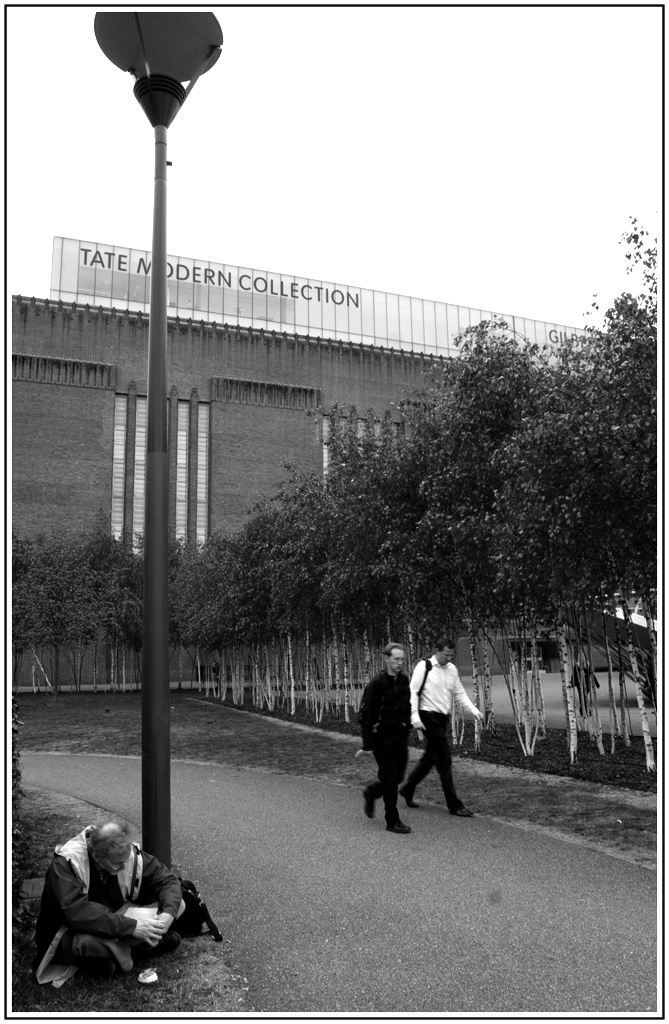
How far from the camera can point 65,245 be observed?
2357 inches

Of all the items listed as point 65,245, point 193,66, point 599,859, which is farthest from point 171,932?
point 65,245

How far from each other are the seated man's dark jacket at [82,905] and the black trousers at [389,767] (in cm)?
383

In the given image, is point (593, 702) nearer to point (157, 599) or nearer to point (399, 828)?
point (399, 828)

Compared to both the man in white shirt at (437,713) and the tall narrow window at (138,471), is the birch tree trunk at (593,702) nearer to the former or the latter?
the man in white shirt at (437,713)

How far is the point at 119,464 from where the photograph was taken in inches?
2010

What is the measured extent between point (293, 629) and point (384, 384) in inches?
1428

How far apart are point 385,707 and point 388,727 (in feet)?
0.66

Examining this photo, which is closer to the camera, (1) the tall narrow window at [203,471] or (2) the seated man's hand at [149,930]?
(2) the seated man's hand at [149,930]

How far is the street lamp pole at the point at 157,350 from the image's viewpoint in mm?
5387

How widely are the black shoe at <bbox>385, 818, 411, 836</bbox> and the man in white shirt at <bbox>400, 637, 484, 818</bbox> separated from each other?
2.94ft

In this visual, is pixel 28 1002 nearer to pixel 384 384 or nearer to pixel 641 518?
pixel 641 518

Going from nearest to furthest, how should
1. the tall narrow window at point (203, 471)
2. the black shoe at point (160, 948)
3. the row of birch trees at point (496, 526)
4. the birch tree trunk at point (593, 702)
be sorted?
the black shoe at point (160, 948) → the row of birch trees at point (496, 526) → the birch tree trunk at point (593, 702) → the tall narrow window at point (203, 471)

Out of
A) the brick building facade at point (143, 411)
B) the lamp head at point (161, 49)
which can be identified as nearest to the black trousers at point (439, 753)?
the lamp head at point (161, 49)

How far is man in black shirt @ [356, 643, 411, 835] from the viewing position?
331 inches
